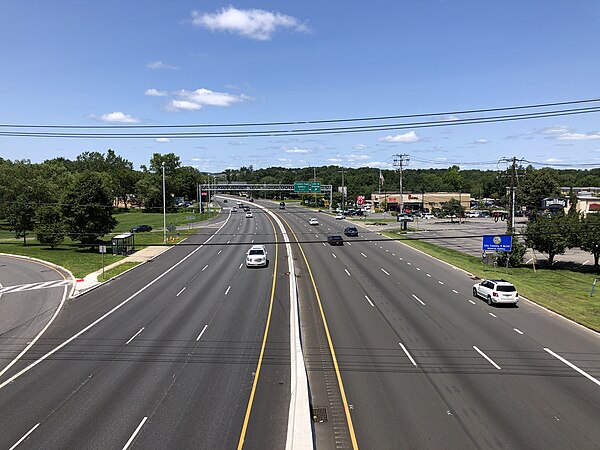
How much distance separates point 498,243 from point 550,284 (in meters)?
6.41

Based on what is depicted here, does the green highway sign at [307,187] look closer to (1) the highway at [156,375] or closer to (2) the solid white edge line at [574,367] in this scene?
(1) the highway at [156,375]

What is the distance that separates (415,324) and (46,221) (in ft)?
167

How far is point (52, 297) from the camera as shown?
3206 centimetres

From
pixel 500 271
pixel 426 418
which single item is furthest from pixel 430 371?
pixel 500 271

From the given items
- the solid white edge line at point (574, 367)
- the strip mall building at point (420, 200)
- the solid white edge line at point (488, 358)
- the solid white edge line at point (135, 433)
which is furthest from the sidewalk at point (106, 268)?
the strip mall building at point (420, 200)

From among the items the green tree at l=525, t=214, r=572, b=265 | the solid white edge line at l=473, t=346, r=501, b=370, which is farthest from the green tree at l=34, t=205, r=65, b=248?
the green tree at l=525, t=214, r=572, b=265

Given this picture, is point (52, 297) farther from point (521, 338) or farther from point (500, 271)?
point (500, 271)

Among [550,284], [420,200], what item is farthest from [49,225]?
[420,200]

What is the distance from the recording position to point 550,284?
1570 inches

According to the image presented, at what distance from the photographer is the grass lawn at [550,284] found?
28.2 metres

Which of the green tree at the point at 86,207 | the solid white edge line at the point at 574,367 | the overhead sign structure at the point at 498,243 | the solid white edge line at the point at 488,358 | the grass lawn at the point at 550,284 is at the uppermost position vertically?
the green tree at the point at 86,207

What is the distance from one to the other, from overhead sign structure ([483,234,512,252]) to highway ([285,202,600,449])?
13699mm

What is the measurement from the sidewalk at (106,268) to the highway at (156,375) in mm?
2440

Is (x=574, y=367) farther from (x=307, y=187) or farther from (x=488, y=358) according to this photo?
(x=307, y=187)
